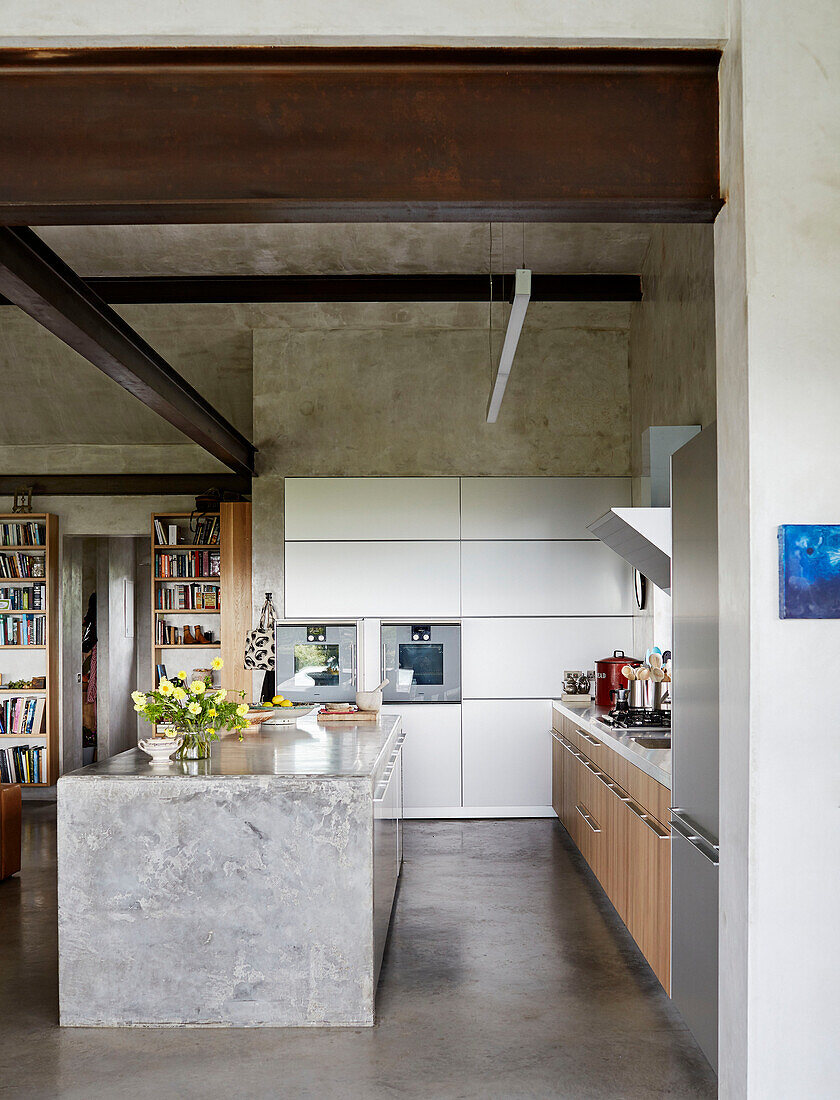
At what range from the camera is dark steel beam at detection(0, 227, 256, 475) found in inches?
127

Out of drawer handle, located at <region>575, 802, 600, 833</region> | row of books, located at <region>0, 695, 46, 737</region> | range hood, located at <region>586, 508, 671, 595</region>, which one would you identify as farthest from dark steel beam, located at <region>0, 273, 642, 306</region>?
drawer handle, located at <region>575, 802, 600, 833</region>

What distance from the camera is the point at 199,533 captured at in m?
8.67

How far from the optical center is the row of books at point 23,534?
28.5ft

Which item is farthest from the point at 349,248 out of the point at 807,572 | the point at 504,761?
the point at 807,572

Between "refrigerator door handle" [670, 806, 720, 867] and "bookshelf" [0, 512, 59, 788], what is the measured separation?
6.64 meters

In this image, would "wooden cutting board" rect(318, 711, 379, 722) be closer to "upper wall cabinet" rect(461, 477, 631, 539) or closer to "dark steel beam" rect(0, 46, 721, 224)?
"upper wall cabinet" rect(461, 477, 631, 539)

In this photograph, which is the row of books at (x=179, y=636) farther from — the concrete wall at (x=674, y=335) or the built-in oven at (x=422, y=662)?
the concrete wall at (x=674, y=335)

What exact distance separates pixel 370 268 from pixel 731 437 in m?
5.38

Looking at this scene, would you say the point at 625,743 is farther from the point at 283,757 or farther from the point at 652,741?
the point at 283,757

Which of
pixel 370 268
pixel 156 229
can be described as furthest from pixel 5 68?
pixel 370 268

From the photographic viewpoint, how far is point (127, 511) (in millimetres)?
8922

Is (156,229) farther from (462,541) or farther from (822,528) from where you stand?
(822,528)

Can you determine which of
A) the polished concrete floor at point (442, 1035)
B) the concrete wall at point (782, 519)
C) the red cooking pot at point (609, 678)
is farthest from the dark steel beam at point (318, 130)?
the red cooking pot at point (609, 678)

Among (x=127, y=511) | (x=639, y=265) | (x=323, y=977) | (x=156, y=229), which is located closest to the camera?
(x=323, y=977)
